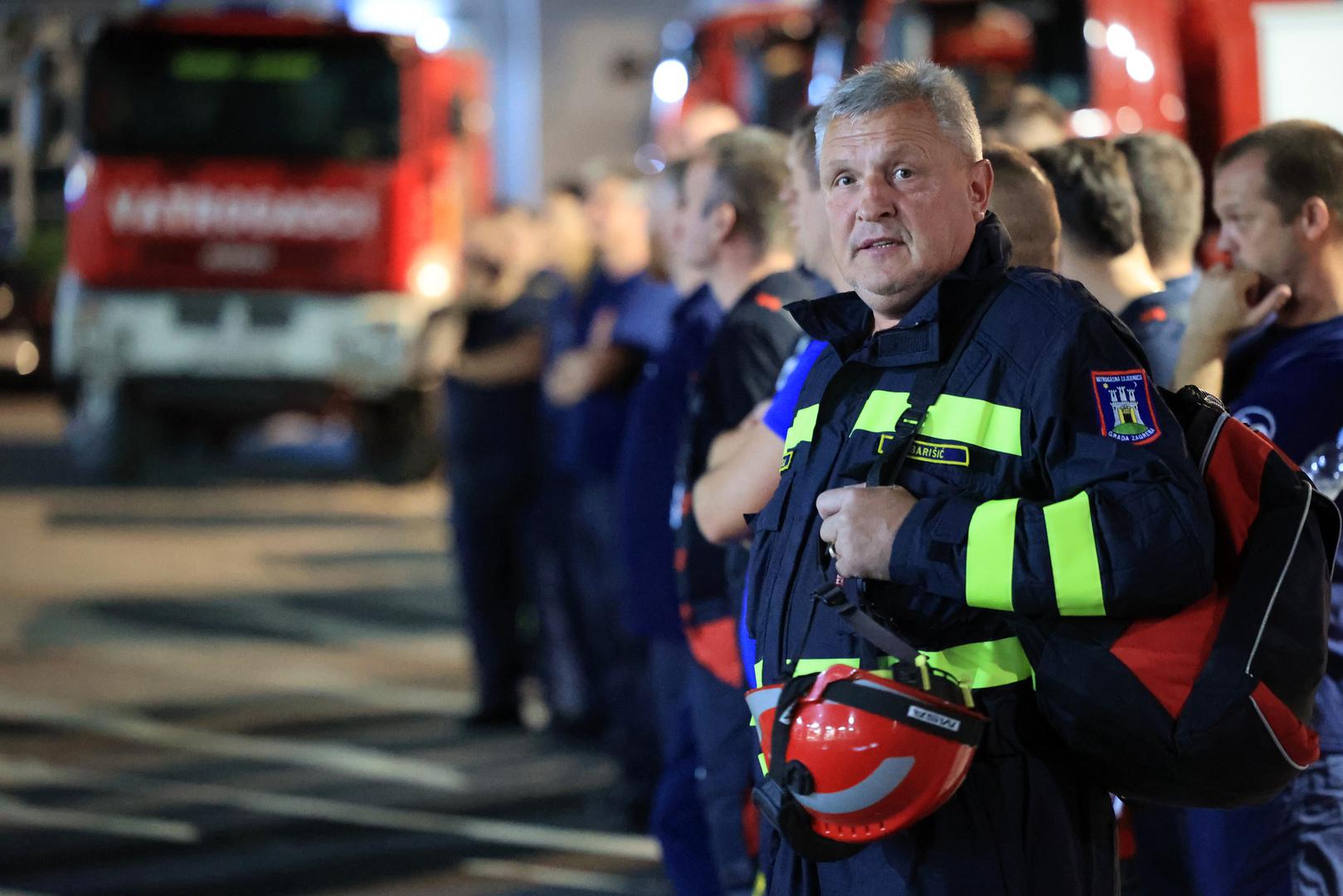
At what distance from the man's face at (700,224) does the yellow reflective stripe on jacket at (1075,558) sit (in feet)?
6.50

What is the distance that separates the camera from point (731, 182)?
156 inches

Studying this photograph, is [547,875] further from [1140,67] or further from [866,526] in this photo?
[1140,67]

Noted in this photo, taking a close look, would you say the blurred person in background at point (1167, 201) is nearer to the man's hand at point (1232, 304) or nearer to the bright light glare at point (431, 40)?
the man's hand at point (1232, 304)

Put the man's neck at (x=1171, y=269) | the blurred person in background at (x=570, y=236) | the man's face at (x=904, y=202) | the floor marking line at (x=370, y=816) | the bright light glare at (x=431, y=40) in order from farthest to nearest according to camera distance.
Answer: the bright light glare at (x=431, y=40) < the blurred person in background at (x=570, y=236) < the floor marking line at (x=370, y=816) < the man's neck at (x=1171, y=269) < the man's face at (x=904, y=202)

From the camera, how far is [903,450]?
2.21m

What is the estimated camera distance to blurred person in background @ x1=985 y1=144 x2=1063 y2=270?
2770 mm

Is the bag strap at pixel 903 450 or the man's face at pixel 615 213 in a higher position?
the man's face at pixel 615 213

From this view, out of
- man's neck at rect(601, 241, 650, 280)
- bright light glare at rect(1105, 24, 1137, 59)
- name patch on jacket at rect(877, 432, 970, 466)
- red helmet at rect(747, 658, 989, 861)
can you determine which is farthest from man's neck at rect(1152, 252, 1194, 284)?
bright light glare at rect(1105, 24, 1137, 59)

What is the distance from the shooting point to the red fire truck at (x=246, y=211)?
13102 mm

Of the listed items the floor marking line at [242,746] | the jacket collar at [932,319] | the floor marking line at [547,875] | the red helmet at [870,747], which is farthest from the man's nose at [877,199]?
the floor marking line at [242,746]

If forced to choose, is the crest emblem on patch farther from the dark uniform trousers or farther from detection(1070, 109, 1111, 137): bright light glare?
detection(1070, 109, 1111, 137): bright light glare

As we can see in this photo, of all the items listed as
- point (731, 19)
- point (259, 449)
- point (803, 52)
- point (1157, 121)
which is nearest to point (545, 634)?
point (1157, 121)

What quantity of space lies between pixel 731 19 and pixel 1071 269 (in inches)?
333

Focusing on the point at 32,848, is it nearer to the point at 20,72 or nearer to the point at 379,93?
the point at 379,93
